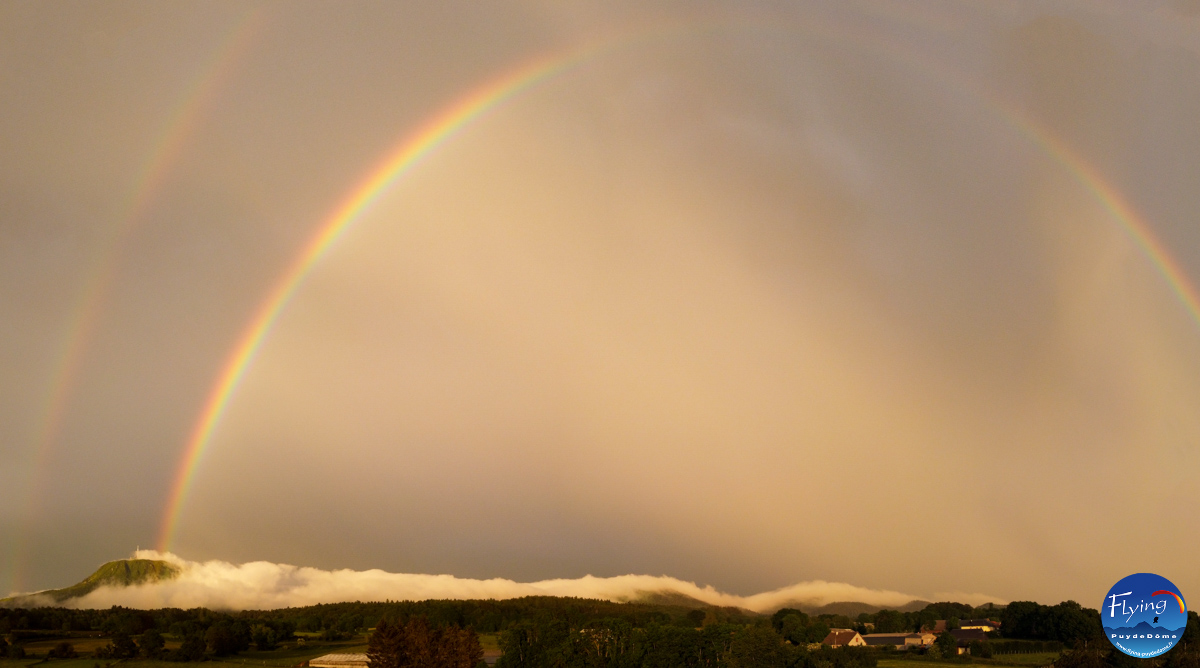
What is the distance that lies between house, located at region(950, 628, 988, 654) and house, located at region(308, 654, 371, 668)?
9894cm

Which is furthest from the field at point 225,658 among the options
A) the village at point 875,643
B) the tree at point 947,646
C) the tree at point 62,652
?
the tree at point 947,646

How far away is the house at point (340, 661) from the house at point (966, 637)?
98938mm

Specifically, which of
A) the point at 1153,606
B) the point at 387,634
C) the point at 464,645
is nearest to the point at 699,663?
the point at 464,645

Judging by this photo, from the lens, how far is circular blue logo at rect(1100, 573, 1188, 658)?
31.2 meters

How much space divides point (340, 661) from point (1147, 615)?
116 m

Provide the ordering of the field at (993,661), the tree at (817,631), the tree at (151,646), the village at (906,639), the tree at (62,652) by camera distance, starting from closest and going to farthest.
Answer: the field at (993,661)
the tree at (62,652)
the tree at (151,646)
the village at (906,639)
the tree at (817,631)

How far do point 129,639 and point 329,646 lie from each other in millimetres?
34516

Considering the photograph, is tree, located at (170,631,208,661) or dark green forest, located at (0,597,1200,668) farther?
tree, located at (170,631,208,661)

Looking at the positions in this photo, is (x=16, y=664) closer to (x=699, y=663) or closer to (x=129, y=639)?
(x=129, y=639)

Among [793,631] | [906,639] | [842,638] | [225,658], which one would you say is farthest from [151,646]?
[906,639]

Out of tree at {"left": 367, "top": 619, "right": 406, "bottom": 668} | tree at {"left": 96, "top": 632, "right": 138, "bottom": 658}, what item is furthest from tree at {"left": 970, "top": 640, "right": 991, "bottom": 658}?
tree at {"left": 96, "top": 632, "right": 138, "bottom": 658}

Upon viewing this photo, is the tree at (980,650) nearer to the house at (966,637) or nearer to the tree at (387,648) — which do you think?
the house at (966,637)

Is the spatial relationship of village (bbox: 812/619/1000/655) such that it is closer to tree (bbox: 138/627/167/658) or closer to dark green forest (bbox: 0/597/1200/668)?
dark green forest (bbox: 0/597/1200/668)

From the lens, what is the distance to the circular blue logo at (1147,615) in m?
31.2
